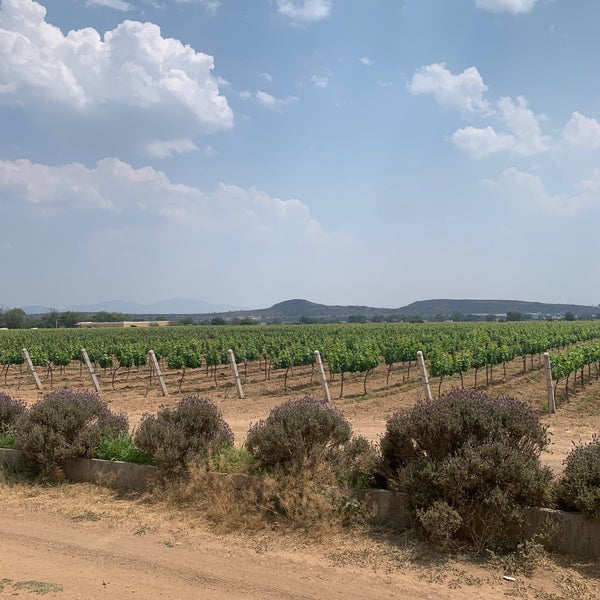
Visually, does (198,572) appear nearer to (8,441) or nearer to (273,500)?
(273,500)

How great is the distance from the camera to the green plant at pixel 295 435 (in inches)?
236

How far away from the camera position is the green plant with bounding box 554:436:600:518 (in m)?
4.40

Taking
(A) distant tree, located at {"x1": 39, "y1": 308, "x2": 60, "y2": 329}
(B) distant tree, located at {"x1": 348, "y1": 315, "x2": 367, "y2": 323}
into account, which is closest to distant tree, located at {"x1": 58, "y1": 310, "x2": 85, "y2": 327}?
(A) distant tree, located at {"x1": 39, "y1": 308, "x2": 60, "y2": 329}

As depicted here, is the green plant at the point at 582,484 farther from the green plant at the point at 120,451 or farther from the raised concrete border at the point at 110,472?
the green plant at the point at 120,451

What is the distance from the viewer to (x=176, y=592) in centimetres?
416

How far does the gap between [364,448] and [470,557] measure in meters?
1.71

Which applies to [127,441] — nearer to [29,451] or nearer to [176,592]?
[29,451]

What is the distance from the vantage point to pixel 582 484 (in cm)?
452

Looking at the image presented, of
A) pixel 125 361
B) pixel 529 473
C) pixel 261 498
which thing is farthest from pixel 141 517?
pixel 125 361

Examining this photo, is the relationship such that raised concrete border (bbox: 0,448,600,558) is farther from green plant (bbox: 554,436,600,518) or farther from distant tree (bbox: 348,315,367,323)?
distant tree (bbox: 348,315,367,323)

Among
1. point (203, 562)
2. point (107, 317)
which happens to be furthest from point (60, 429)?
point (107, 317)

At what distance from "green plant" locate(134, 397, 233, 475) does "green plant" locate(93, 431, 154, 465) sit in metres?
0.21

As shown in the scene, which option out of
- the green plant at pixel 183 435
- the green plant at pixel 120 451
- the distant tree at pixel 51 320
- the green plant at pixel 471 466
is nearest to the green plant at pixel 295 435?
the green plant at pixel 183 435

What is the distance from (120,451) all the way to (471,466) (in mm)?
4456
